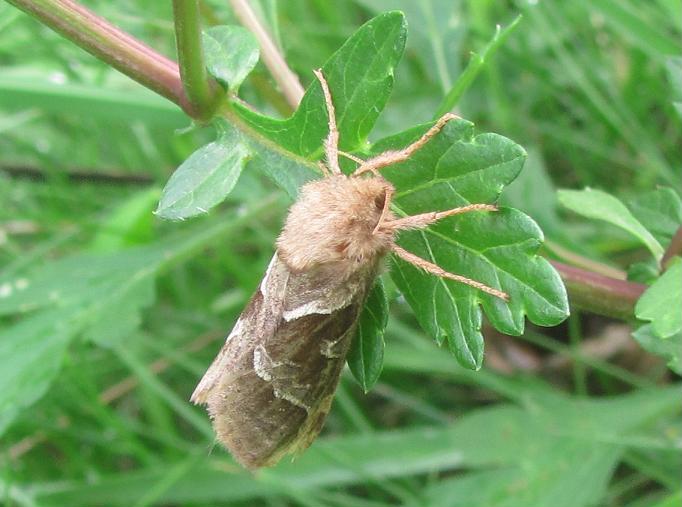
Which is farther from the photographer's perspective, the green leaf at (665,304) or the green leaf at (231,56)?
the green leaf at (231,56)

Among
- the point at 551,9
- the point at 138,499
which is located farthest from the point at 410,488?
the point at 551,9

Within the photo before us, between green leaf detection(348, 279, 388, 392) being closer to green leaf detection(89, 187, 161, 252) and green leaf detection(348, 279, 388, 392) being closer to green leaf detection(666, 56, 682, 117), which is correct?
green leaf detection(666, 56, 682, 117)

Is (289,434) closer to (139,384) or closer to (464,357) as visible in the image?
(464,357)

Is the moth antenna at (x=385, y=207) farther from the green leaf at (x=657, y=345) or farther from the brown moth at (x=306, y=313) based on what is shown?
the green leaf at (x=657, y=345)

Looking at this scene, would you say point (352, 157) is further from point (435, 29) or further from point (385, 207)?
point (435, 29)

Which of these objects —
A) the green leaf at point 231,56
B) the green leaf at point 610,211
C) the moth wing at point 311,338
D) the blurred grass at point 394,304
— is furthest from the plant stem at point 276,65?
the blurred grass at point 394,304

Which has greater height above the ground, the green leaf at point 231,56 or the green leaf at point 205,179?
the green leaf at point 231,56
